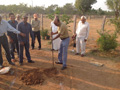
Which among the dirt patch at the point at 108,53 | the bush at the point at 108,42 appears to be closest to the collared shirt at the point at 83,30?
the bush at the point at 108,42

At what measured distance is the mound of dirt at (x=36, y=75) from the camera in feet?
11.6

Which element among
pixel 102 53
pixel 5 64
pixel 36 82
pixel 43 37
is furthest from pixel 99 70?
pixel 43 37

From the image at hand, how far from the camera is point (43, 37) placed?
341 inches

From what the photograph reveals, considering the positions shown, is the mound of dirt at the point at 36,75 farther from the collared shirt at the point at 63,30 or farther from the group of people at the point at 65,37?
the collared shirt at the point at 63,30

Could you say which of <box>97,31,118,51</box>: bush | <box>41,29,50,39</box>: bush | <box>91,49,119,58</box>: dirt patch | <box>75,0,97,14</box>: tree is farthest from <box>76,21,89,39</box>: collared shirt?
<box>75,0,97,14</box>: tree

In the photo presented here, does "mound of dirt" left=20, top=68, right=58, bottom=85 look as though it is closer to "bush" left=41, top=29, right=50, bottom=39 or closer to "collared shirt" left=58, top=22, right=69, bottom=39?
"collared shirt" left=58, top=22, right=69, bottom=39

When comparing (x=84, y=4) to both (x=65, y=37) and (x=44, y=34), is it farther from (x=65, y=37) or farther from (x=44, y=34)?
(x=65, y=37)

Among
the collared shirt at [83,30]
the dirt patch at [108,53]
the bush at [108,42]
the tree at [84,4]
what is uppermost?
the tree at [84,4]

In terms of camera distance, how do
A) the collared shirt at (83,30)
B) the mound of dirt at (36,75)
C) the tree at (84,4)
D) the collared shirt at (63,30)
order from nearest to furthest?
the mound of dirt at (36,75), the collared shirt at (63,30), the collared shirt at (83,30), the tree at (84,4)

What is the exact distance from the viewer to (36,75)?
381cm

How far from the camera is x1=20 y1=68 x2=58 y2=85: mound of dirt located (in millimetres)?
3531

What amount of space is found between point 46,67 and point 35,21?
2.75m

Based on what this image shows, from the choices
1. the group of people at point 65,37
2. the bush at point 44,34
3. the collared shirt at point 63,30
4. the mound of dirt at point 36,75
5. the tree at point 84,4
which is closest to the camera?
the mound of dirt at point 36,75

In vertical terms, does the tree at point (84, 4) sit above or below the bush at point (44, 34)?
above
